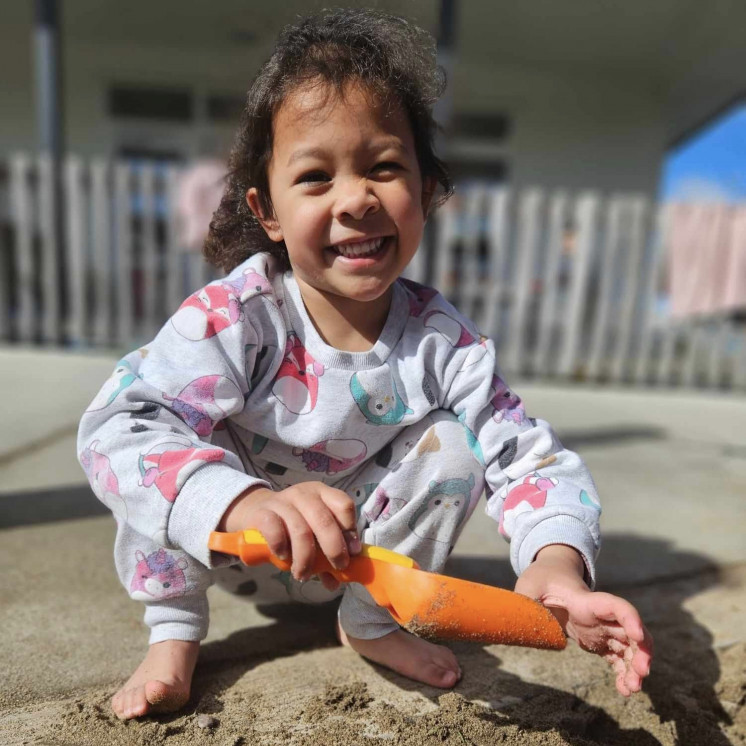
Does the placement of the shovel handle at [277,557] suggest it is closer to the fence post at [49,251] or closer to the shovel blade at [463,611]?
the shovel blade at [463,611]

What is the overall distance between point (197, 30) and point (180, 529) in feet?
28.4

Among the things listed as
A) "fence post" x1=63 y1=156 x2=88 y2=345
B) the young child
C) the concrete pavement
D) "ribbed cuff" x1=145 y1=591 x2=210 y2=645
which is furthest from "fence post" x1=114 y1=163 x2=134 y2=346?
"ribbed cuff" x1=145 y1=591 x2=210 y2=645

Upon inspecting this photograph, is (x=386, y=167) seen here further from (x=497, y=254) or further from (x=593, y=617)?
(x=497, y=254)

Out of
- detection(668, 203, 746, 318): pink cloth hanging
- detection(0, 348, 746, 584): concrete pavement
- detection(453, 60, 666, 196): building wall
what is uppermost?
detection(453, 60, 666, 196): building wall

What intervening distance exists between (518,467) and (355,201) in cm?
57

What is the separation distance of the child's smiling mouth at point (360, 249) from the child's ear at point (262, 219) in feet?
0.63

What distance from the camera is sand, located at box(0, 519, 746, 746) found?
119 centimetres

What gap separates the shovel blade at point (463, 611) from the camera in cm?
100

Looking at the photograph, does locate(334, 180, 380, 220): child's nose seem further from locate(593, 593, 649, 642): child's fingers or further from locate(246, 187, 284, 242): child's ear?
locate(593, 593, 649, 642): child's fingers

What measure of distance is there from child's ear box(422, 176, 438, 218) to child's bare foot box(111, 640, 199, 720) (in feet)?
3.25

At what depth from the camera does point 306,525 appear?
1017 millimetres

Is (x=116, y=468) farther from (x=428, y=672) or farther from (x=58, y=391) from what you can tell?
(x=58, y=391)

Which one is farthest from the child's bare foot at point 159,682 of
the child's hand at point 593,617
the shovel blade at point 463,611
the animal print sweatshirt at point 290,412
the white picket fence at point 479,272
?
the white picket fence at point 479,272

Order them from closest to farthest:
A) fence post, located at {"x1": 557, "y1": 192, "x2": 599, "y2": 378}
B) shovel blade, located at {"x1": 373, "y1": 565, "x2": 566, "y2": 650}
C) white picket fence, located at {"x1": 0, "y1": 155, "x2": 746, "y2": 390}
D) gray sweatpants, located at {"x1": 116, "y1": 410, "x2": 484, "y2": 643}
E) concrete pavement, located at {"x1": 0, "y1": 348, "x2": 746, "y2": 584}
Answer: shovel blade, located at {"x1": 373, "y1": 565, "x2": 566, "y2": 650} → gray sweatpants, located at {"x1": 116, "y1": 410, "x2": 484, "y2": 643} → concrete pavement, located at {"x1": 0, "y1": 348, "x2": 746, "y2": 584} → white picket fence, located at {"x1": 0, "y1": 155, "x2": 746, "y2": 390} → fence post, located at {"x1": 557, "y1": 192, "x2": 599, "y2": 378}
